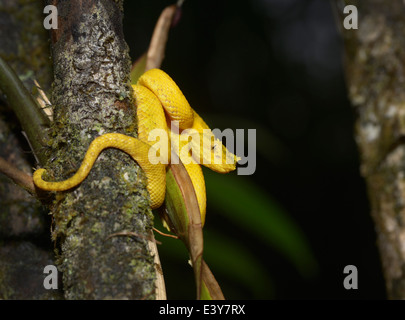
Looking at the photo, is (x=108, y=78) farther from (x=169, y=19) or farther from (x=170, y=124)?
(x=169, y=19)

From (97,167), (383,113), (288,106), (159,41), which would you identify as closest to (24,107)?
(97,167)

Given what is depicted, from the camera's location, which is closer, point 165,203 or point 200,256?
point 200,256

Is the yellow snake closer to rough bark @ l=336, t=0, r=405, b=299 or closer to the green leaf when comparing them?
rough bark @ l=336, t=0, r=405, b=299

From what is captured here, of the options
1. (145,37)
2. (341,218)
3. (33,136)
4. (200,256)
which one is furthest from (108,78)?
(341,218)

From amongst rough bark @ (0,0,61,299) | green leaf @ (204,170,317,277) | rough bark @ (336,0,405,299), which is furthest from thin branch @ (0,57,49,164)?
rough bark @ (336,0,405,299)

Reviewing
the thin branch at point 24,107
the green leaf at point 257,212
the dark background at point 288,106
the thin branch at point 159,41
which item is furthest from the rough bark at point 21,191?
the dark background at point 288,106

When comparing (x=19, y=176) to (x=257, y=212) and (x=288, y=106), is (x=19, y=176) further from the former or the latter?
(x=288, y=106)
